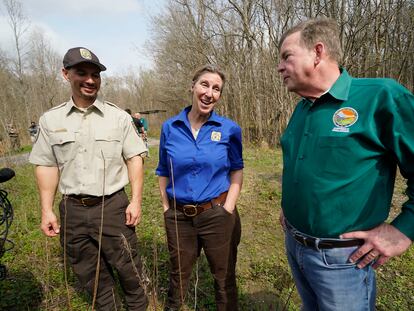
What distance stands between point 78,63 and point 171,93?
21.1 meters

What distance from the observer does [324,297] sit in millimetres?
1396

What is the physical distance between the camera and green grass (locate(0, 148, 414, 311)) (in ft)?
8.98

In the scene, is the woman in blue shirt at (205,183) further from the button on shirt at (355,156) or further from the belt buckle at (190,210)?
the button on shirt at (355,156)

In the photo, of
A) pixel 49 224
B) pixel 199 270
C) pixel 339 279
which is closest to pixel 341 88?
pixel 339 279

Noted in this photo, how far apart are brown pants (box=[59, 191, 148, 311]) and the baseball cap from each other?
3.41 ft

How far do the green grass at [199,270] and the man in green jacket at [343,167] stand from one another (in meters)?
0.43

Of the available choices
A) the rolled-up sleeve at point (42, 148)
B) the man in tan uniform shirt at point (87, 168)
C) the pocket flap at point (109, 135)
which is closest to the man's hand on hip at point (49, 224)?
the man in tan uniform shirt at point (87, 168)

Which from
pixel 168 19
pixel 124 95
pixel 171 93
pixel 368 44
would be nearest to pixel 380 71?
pixel 368 44

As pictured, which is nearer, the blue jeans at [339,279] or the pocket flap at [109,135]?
the blue jeans at [339,279]

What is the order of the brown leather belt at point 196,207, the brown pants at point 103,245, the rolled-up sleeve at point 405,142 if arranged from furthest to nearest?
1. the brown pants at point 103,245
2. the brown leather belt at point 196,207
3. the rolled-up sleeve at point 405,142

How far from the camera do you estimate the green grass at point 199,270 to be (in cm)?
274

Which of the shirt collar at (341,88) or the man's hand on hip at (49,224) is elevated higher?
the shirt collar at (341,88)

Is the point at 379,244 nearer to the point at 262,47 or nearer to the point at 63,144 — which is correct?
the point at 63,144

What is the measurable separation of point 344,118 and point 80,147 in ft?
6.07
